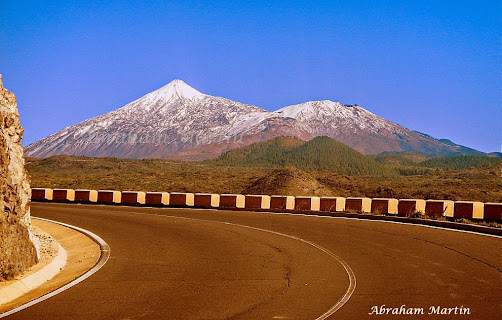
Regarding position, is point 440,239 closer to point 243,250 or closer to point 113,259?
point 243,250

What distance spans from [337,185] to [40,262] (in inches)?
2057

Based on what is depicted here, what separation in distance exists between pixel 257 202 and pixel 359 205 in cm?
549

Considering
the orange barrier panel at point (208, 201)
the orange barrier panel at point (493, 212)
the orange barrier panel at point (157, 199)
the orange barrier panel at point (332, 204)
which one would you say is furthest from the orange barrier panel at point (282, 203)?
the orange barrier panel at point (493, 212)

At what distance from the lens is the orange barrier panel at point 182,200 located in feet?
109

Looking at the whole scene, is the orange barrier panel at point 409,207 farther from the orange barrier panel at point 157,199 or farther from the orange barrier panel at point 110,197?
the orange barrier panel at point 110,197

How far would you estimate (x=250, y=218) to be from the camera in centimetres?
2533

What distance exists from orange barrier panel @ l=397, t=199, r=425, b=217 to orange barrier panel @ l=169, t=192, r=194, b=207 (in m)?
11.9

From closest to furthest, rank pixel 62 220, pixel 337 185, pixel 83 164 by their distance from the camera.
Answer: pixel 62 220, pixel 337 185, pixel 83 164

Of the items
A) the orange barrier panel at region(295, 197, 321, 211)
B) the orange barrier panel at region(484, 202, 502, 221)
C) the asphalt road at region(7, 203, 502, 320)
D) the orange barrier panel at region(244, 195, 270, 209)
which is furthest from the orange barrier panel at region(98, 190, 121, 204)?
the orange barrier panel at region(484, 202, 502, 221)

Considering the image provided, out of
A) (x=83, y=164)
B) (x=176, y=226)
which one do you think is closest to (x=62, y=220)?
(x=176, y=226)

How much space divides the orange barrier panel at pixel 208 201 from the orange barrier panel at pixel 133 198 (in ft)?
11.7

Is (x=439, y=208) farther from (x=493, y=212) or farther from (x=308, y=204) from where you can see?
(x=308, y=204)

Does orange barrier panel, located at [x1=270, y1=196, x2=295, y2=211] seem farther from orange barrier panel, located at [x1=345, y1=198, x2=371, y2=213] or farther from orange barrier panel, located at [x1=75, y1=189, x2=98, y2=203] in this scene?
orange barrier panel, located at [x1=75, y1=189, x2=98, y2=203]

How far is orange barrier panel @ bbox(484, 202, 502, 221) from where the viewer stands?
77.2 feet
